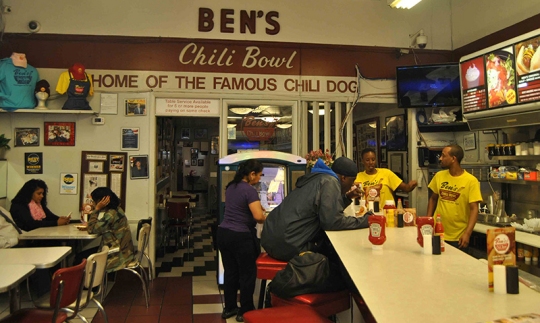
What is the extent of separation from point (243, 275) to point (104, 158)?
2871 mm

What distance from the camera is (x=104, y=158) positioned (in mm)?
5789

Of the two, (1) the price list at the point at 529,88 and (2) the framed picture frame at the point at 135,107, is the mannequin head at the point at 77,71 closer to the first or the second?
(2) the framed picture frame at the point at 135,107

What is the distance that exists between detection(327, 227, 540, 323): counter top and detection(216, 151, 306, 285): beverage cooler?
8.41ft

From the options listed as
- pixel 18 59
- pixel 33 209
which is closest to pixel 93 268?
pixel 33 209

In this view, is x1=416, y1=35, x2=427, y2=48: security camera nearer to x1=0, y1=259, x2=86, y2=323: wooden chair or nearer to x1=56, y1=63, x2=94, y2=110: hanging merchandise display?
x1=56, y1=63, x2=94, y2=110: hanging merchandise display

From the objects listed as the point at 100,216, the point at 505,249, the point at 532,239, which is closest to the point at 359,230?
the point at 505,249

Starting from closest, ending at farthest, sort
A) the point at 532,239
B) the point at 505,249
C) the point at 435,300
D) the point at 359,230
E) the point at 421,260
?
the point at 435,300 → the point at 505,249 → the point at 421,260 → the point at 359,230 → the point at 532,239

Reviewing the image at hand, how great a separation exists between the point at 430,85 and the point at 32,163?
552 centimetres

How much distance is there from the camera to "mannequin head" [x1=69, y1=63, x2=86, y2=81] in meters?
5.50

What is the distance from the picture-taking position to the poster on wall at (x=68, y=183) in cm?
573

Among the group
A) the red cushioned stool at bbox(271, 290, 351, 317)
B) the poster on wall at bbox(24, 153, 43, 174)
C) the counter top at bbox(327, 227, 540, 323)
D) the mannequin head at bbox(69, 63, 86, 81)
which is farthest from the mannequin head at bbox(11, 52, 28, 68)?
the counter top at bbox(327, 227, 540, 323)

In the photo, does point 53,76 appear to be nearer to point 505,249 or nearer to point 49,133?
point 49,133

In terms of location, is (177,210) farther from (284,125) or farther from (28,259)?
(28,259)

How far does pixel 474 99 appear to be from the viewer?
5.06 meters
